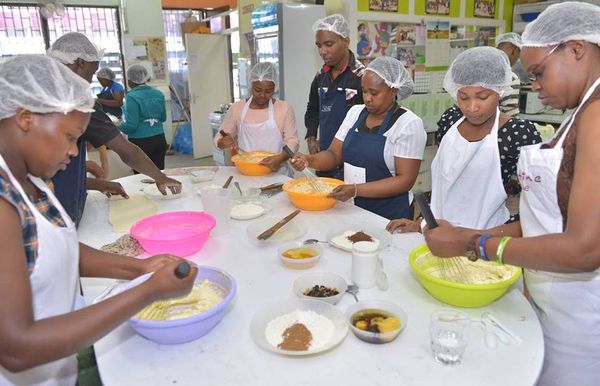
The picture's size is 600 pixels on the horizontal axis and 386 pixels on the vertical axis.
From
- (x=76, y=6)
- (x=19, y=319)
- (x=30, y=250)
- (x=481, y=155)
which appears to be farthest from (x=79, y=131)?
(x=76, y=6)

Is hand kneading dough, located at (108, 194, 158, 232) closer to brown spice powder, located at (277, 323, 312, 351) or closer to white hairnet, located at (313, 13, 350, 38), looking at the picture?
brown spice powder, located at (277, 323, 312, 351)

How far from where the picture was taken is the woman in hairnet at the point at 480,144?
6.15 ft

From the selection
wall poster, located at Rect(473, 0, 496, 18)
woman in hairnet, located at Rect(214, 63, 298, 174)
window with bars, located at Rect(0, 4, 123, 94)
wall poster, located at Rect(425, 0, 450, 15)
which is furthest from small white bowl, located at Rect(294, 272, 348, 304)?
window with bars, located at Rect(0, 4, 123, 94)

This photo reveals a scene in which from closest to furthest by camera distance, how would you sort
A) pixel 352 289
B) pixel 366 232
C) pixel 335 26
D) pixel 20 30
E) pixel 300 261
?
→ pixel 352 289 < pixel 300 261 < pixel 366 232 < pixel 335 26 < pixel 20 30

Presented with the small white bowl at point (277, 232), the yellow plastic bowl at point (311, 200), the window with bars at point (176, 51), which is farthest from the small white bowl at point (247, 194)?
the window with bars at point (176, 51)

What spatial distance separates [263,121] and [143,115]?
1.93 metres

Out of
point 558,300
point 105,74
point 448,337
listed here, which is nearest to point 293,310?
point 448,337

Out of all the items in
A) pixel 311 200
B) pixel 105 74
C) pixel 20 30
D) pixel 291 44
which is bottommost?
pixel 311 200

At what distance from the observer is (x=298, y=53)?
14.2ft

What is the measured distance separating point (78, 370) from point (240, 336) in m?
0.56

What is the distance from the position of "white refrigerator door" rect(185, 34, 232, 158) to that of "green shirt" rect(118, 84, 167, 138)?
112 inches

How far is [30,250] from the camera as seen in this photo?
0.99 meters

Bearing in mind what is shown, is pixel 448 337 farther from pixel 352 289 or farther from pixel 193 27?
pixel 193 27

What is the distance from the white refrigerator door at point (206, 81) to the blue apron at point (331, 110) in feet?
14.9
